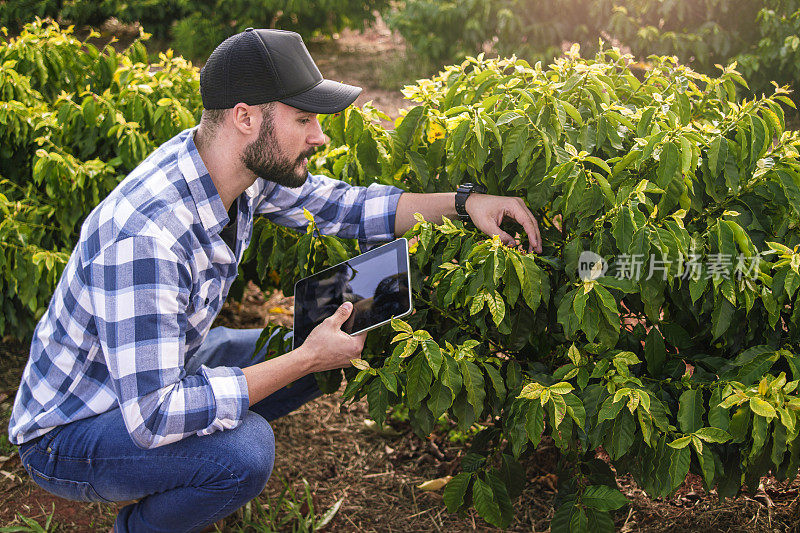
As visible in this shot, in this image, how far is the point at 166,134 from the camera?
3227 millimetres

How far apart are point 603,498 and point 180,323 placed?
140cm

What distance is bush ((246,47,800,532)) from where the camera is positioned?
1.91 metres

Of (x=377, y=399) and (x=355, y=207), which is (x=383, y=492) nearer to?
(x=377, y=399)

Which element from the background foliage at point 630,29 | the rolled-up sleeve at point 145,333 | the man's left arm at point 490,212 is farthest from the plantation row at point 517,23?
the rolled-up sleeve at point 145,333

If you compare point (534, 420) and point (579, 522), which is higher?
point (534, 420)

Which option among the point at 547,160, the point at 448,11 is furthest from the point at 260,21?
the point at 547,160

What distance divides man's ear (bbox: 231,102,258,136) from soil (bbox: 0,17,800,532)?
1.41 meters

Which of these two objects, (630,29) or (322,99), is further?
(630,29)

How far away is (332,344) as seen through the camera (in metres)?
2.18

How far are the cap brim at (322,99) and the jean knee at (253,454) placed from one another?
3.34ft

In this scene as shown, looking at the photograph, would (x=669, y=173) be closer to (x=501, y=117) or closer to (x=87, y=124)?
(x=501, y=117)

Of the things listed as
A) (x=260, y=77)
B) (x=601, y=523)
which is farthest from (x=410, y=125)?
(x=601, y=523)

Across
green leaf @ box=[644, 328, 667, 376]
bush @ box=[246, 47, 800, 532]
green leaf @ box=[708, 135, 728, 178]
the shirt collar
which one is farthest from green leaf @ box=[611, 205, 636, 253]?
the shirt collar

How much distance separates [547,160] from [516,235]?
0.51m
